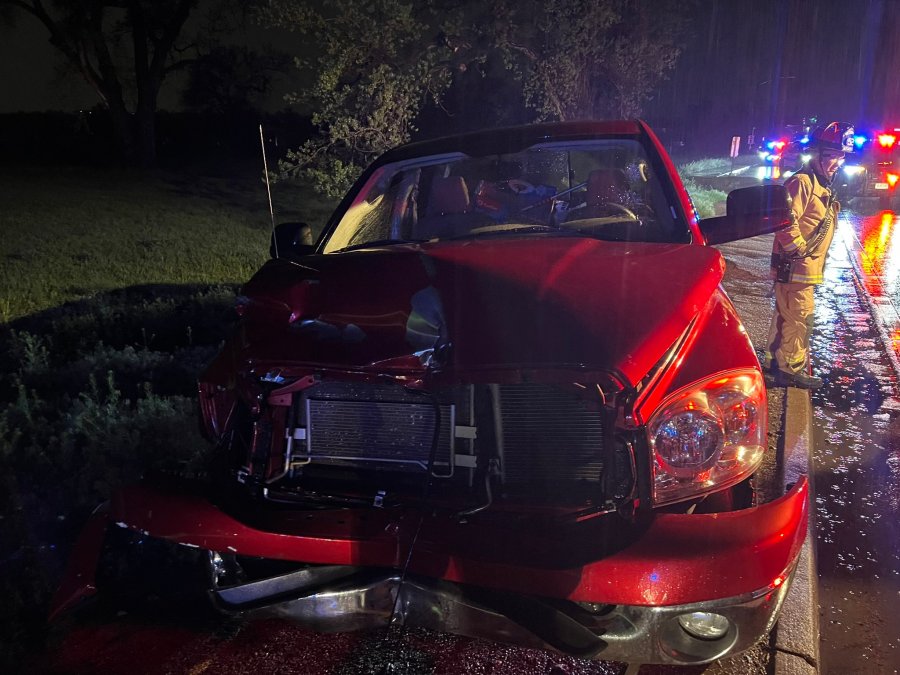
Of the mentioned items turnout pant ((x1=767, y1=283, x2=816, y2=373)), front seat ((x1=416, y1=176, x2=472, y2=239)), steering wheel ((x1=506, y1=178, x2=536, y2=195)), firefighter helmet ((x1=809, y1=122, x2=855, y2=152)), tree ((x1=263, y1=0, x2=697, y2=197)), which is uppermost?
tree ((x1=263, y1=0, x2=697, y2=197))

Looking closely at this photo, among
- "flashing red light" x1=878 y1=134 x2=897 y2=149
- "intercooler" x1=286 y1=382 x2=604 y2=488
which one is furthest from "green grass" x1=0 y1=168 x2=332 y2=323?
"flashing red light" x1=878 y1=134 x2=897 y2=149

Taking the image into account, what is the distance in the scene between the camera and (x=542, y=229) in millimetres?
3277

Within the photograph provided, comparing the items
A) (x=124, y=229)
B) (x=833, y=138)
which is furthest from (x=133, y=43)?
(x=833, y=138)

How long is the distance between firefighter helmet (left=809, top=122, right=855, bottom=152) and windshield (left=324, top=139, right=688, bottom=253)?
95.2 inches

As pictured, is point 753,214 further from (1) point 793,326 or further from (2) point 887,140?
(2) point 887,140

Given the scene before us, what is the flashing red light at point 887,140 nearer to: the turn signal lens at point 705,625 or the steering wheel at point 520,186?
the steering wheel at point 520,186

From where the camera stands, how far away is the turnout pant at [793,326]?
555 centimetres

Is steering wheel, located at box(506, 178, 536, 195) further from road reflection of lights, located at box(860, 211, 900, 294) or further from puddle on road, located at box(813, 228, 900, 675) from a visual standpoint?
road reflection of lights, located at box(860, 211, 900, 294)

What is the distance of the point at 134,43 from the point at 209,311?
2781 cm

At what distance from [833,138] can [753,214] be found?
2.99 metres

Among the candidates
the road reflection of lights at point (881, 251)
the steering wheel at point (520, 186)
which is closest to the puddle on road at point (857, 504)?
the steering wheel at point (520, 186)

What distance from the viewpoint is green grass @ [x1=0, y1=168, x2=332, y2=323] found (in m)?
10.5

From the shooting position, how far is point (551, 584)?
6.02ft

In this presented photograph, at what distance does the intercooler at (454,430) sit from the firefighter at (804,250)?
4.12 m
